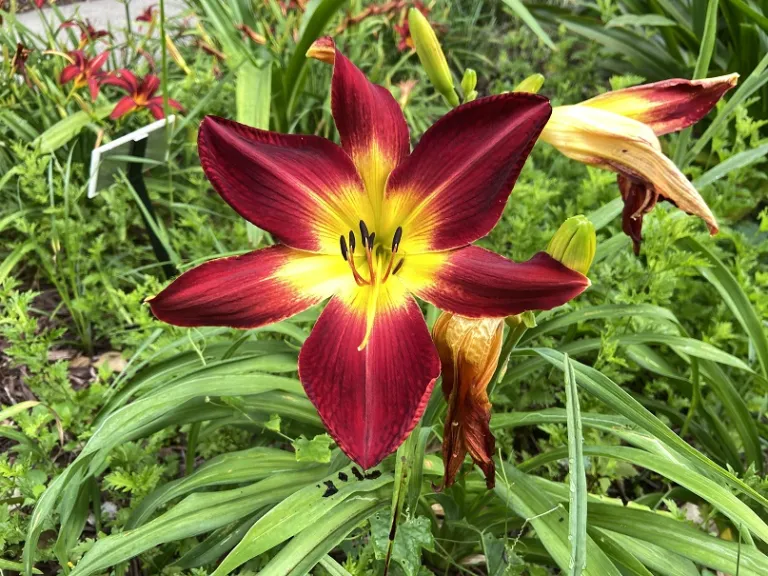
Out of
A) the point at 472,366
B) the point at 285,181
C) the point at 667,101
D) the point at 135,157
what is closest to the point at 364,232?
the point at 285,181

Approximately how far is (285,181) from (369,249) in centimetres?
16

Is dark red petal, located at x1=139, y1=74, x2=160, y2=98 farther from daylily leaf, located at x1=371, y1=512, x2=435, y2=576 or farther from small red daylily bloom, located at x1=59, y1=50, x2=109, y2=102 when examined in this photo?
daylily leaf, located at x1=371, y1=512, x2=435, y2=576

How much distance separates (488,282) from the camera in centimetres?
79

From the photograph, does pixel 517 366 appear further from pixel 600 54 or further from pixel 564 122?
pixel 600 54

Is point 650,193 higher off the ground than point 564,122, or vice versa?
point 564,122

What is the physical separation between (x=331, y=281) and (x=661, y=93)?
596mm

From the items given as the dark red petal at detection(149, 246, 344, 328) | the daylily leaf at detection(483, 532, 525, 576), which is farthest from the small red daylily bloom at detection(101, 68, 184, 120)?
the daylily leaf at detection(483, 532, 525, 576)

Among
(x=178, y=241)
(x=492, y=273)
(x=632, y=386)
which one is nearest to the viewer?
(x=492, y=273)

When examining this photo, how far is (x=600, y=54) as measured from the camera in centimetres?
312

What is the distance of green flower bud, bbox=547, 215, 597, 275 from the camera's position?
778mm

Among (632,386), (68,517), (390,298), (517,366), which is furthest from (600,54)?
(68,517)

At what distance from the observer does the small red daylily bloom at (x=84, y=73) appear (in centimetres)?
193

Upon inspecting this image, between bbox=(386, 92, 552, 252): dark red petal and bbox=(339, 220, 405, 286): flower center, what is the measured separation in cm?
4

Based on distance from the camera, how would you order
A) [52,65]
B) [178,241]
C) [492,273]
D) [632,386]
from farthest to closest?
1. [52,65]
2. [178,241]
3. [632,386]
4. [492,273]
